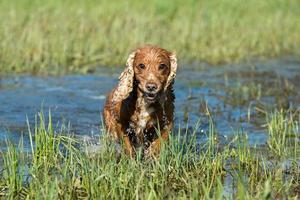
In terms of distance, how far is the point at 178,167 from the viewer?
18.6 ft

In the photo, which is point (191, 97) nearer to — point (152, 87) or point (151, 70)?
point (151, 70)

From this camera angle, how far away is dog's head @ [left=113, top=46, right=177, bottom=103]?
6.68 metres

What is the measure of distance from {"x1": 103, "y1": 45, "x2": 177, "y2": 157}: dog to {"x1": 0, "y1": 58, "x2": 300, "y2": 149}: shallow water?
95cm

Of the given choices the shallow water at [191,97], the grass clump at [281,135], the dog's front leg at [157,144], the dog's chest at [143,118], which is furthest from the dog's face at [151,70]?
the grass clump at [281,135]

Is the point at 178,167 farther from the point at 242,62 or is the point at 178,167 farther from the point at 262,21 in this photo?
the point at 262,21

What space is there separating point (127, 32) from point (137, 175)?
8.93 meters

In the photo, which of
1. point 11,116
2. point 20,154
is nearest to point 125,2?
point 11,116

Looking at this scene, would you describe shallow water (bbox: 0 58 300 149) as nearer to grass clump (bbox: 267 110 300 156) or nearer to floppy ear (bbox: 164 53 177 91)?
grass clump (bbox: 267 110 300 156)

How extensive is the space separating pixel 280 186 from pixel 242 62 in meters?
8.39

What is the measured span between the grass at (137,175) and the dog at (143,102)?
590 millimetres

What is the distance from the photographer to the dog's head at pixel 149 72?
6.68 m

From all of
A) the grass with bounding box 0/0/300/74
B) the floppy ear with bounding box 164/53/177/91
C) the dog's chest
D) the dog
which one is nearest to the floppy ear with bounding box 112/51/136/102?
the dog

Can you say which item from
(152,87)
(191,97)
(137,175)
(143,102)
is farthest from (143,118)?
(191,97)

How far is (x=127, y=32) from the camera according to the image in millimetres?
14078
